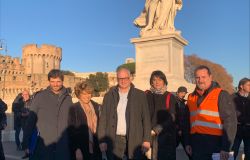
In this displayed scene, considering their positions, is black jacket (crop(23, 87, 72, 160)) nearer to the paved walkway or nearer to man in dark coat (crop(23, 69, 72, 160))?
man in dark coat (crop(23, 69, 72, 160))

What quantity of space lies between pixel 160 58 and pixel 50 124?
7.77 meters

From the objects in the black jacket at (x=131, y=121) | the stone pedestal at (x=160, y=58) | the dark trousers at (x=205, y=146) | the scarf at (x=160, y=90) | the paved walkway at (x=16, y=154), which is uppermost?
the stone pedestal at (x=160, y=58)

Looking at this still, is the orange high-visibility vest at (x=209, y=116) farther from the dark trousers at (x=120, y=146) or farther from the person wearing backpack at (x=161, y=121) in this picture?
the dark trousers at (x=120, y=146)

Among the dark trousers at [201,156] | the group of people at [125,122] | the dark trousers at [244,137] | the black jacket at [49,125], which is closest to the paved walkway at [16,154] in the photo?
the dark trousers at [244,137]

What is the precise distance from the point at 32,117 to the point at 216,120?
258cm

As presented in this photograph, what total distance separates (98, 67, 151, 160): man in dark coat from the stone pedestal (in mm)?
6648

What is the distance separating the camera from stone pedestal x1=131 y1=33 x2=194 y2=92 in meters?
11.8

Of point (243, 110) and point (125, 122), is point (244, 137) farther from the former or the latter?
point (125, 122)

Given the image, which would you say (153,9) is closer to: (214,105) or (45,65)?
(214,105)

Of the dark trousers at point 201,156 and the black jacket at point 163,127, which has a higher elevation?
the black jacket at point 163,127

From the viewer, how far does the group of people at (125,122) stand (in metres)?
4.52

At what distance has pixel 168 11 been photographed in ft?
41.3

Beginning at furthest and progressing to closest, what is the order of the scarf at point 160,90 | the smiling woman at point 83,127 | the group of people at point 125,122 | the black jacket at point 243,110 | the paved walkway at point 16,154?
the paved walkway at point 16,154 < the black jacket at point 243,110 < the scarf at point 160,90 < the smiling woman at point 83,127 < the group of people at point 125,122

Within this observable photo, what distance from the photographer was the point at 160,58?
39.7ft
